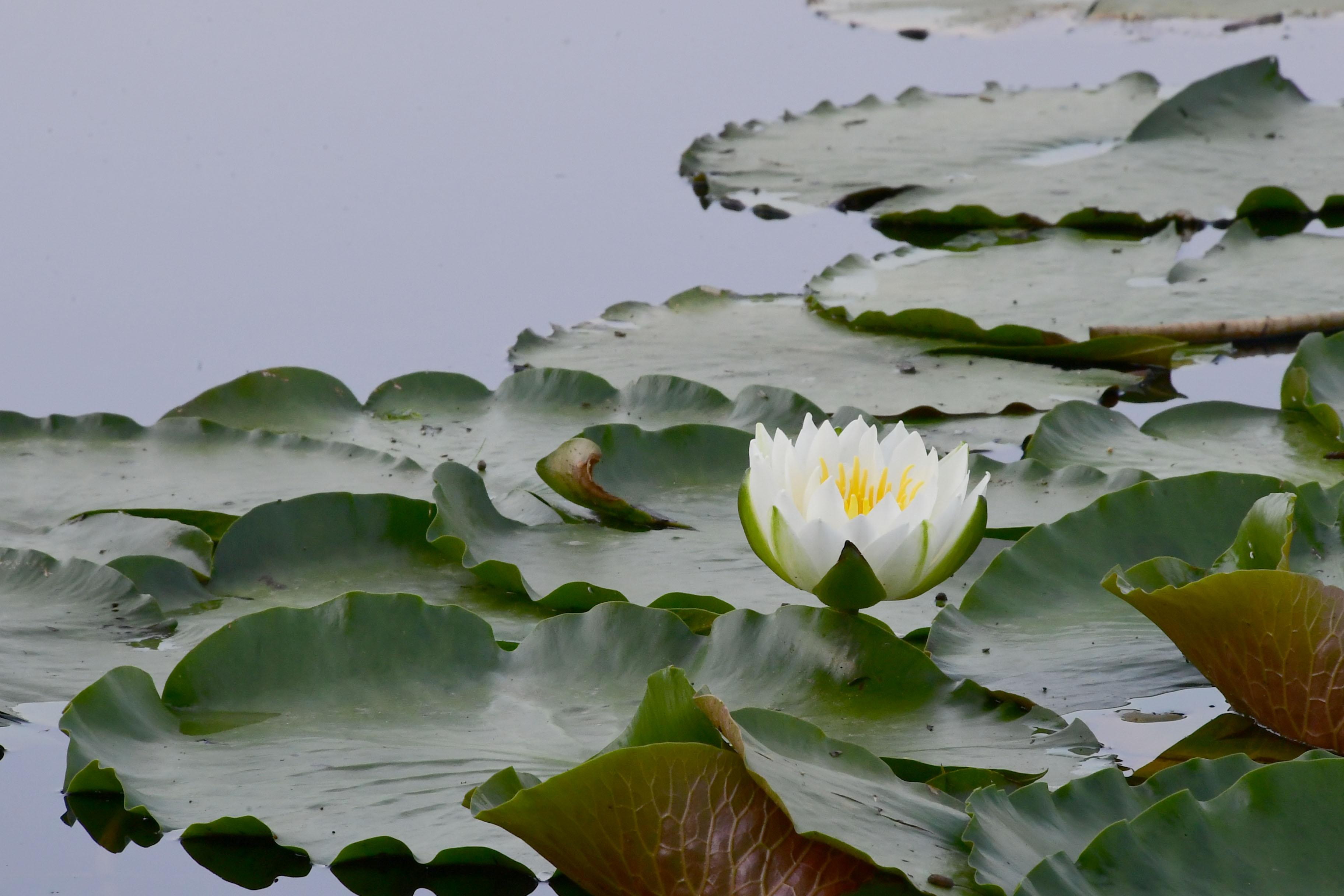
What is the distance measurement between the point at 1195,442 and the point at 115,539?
4.82ft

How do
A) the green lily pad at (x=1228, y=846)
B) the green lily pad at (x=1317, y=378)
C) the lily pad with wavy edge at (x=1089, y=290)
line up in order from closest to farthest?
the green lily pad at (x=1228, y=846) → the green lily pad at (x=1317, y=378) → the lily pad with wavy edge at (x=1089, y=290)

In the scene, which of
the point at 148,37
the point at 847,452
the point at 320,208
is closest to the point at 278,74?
the point at 148,37

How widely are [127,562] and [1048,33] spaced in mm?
4440

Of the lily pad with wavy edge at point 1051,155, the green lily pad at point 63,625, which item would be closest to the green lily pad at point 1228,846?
the green lily pad at point 63,625

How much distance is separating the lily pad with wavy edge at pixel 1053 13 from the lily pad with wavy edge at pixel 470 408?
3.54 meters

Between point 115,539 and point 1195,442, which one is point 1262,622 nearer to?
point 1195,442

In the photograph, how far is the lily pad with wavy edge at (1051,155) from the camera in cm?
318

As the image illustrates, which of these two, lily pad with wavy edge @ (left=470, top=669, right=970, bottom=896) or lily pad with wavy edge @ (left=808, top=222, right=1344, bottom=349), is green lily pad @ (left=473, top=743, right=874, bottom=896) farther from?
lily pad with wavy edge @ (left=808, top=222, right=1344, bottom=349)

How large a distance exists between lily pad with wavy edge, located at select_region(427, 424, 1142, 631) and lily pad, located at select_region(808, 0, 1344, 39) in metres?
3.73

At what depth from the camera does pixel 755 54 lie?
4.96m

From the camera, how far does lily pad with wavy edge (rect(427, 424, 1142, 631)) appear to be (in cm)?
161

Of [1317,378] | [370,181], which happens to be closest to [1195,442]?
[1317,378]

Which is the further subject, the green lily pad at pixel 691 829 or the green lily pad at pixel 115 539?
the green lily pad at pixel 115 539

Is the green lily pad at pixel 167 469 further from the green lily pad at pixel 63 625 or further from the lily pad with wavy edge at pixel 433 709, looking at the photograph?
the lily pad with wavy edge at pixel 433 709
